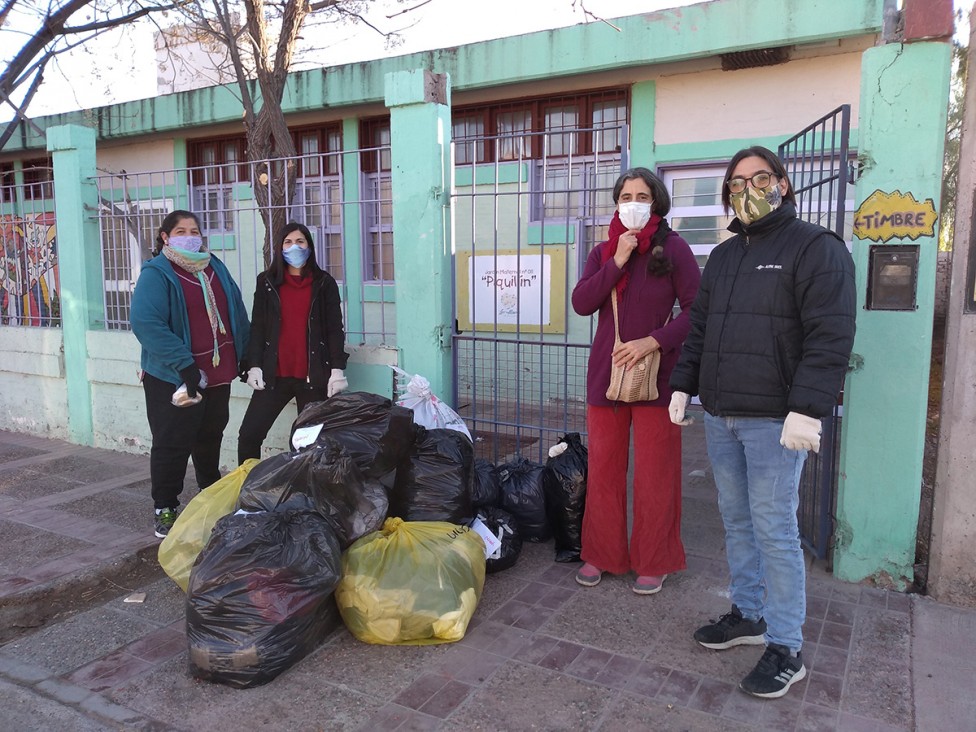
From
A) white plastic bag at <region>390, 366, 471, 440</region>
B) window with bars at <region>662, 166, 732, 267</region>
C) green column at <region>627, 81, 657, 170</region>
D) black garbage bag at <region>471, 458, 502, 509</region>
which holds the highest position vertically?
green column at <region>627, 81, 657, 170</region>

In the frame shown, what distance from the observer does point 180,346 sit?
13.5ft

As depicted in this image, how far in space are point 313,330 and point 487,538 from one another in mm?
1767

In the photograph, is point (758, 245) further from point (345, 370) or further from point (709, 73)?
point (709, 73)

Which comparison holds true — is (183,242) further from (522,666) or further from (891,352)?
(891,352)

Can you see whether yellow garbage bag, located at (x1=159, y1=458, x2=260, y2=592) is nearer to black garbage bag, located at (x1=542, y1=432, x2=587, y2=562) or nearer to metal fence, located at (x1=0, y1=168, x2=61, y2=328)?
black garbage bag, located at (x1=542, y1=432, x2=587, y2=562)

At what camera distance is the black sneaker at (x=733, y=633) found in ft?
9.83

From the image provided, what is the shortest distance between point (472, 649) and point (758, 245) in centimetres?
197

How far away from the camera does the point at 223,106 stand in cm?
977

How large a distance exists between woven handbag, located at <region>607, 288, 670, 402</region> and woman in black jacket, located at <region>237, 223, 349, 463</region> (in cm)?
193

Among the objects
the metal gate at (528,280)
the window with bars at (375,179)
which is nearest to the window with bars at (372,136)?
the window with bars at (375,179)

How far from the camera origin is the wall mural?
6.95 meters

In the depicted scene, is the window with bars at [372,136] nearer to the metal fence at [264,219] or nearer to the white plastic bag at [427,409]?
the metal fence at [264,219]

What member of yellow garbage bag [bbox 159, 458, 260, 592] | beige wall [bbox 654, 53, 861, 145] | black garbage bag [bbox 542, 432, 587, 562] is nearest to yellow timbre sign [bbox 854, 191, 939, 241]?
black garbage bag [bbox 542, 432, 587, 562]

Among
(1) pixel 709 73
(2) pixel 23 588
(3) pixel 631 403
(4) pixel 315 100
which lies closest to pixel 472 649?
(3) pixel 631 403
